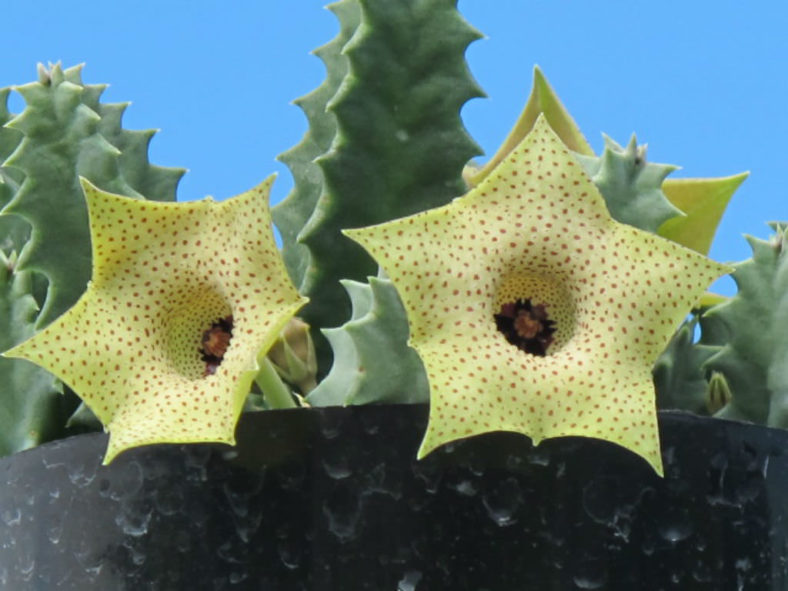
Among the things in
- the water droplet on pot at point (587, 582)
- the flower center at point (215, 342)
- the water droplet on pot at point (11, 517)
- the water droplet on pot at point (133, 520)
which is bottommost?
the water droplet on pot at point (11, 517)

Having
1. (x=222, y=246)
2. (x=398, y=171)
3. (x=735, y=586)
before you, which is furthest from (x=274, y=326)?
(x=735, y=586)

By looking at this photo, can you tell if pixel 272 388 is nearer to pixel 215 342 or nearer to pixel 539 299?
pixel 215 342

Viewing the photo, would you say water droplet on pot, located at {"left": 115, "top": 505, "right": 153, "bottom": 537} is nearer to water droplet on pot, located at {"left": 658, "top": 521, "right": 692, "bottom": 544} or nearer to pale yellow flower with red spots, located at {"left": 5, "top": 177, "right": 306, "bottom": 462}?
pale yellow flower with red spots, located at {"left": 5, "top": 177, "right": 306, "bottom": 462}

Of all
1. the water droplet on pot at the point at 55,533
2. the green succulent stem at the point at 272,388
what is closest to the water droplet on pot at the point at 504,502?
the green succulent stem at the point at 272,388

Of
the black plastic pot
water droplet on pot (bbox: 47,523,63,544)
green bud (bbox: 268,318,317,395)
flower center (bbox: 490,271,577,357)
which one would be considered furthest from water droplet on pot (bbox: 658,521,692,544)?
water droplet on pot (bbox: 47,523,63,544)

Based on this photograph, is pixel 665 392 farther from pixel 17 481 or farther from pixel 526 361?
pixel 17 481

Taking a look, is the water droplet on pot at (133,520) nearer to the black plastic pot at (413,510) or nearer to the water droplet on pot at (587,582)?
the black plastic pot at (413,510)
